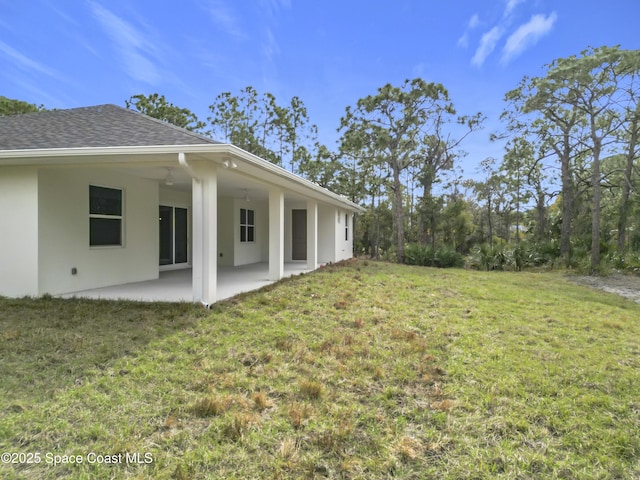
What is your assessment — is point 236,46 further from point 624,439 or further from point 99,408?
point 624,439

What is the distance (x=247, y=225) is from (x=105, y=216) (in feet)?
20.4

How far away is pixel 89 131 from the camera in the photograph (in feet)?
22.1

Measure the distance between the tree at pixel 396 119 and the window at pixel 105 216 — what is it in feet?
41.2

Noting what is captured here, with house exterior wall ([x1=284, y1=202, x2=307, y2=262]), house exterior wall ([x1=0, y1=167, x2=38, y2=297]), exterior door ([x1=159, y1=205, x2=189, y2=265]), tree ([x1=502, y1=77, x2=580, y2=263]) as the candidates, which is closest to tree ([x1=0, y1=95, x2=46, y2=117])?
exterior door ([x1=159, y1=205, x2=189, y2=265])

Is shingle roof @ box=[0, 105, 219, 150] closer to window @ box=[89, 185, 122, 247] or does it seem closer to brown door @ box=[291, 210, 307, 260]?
window @ box=[89, 185, 122, 247]

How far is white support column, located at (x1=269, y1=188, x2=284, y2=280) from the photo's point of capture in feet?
29.0

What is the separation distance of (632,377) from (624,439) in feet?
4.59

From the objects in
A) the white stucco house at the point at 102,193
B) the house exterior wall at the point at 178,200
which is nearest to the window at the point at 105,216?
the white stucco house at the point at 102,193

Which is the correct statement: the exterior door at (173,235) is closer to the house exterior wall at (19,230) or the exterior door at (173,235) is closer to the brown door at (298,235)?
the house exterior wall at (19,230)

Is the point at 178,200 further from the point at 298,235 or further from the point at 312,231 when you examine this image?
the point at 298,235

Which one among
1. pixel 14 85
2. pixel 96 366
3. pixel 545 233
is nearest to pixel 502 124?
pixel 545 233

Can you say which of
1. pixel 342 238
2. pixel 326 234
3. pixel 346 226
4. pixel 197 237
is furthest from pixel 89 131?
pixel 346 226

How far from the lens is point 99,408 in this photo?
9.29 ft

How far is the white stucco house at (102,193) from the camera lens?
567cm
